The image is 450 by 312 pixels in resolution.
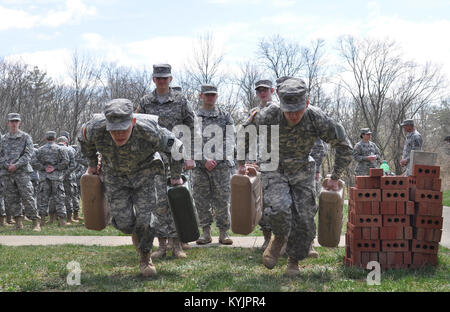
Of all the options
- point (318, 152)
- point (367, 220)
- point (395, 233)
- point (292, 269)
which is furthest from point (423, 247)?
point (318, 152)

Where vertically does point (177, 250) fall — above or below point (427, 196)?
below

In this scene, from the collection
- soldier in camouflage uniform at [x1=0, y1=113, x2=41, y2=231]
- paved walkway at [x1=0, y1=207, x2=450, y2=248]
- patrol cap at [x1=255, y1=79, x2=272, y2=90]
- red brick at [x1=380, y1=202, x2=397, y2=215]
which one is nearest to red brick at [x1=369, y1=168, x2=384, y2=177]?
red brick at [x1=380, y1=202, x2=397, y2=215]

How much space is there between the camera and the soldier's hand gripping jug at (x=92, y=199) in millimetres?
5391

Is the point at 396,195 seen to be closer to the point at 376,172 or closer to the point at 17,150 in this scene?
the point at 376,172

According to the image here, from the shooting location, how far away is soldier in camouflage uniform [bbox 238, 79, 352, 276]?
208 inches

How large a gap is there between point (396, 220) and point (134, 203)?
3.09m

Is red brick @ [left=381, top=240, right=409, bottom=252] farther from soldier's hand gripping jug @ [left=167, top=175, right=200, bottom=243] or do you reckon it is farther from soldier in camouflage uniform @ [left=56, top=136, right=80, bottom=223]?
soldier in camouflage uniform @ [left=56, top=136, right=80, bottom=223]

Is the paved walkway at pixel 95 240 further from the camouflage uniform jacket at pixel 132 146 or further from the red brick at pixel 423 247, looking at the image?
the camouflage uniform jacket at pixel 132 146

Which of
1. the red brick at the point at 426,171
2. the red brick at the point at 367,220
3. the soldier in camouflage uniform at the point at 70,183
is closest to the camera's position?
the red brick at the point at 367,220

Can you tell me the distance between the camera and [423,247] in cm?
585

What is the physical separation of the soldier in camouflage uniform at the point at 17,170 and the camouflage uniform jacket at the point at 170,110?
17.1 feet

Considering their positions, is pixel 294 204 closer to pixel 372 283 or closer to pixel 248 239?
pixel 372 283

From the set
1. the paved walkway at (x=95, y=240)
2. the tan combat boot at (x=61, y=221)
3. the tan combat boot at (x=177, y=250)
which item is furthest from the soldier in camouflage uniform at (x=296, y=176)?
the tan combat boot at (x=61, y=221)

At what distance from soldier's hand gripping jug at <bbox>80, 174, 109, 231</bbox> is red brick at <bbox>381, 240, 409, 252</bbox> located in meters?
3.30
